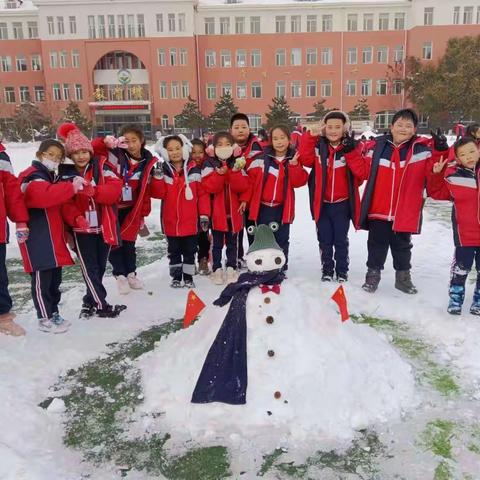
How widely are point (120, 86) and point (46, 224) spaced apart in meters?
40.3

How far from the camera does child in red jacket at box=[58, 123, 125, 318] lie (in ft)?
13.9

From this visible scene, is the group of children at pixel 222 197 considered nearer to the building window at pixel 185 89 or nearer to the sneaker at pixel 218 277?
the sneaker at pixel 218 277

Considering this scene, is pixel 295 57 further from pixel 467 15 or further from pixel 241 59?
pixel 467 15

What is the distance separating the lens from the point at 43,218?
4070 mm

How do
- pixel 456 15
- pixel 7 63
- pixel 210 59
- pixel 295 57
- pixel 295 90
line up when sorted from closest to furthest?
pixel 456 15
pixel 295 57
pixel 210 59
pixel 295 90
pixel 7 63

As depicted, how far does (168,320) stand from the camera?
4.49 meters

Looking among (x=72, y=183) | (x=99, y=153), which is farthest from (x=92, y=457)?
(x=99, y=153)

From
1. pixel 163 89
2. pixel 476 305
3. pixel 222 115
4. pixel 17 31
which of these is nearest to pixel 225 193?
pixel 476 305

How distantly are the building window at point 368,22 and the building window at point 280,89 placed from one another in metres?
8.03

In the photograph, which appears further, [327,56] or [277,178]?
[327,56]

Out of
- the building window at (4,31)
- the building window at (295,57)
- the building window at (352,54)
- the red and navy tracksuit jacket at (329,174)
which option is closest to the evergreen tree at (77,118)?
the building window at (4,31)

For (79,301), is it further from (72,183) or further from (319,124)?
(319,124)

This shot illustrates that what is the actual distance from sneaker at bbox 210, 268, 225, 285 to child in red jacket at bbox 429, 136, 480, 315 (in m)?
2.31

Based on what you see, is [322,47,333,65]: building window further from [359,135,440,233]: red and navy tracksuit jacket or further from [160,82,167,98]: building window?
[359,135,440,233]: red and navy tracksuit jacket
